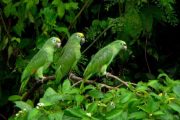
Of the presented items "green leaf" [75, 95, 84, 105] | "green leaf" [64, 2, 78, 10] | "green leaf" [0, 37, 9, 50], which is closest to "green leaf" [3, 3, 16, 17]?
"green leaf" [0, 37, 9, 50]

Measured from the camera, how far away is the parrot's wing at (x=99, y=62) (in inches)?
96.5

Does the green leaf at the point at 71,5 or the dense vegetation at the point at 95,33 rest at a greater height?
the green leaf at the point at 71,5

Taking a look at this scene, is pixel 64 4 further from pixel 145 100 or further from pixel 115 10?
pixel 145 100

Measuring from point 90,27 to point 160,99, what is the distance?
1.92 metres

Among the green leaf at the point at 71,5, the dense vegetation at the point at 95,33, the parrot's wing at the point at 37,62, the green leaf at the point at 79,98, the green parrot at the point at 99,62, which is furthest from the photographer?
the green leaf at the point at 71,5

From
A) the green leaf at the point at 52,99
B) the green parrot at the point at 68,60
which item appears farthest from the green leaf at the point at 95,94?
the green parrot at the point at 68,60

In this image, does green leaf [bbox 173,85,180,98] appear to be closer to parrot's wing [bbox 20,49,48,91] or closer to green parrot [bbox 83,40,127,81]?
green parrot [bbox 83,40,127,81]

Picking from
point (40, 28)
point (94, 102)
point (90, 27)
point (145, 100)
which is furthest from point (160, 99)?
point (40, 28)

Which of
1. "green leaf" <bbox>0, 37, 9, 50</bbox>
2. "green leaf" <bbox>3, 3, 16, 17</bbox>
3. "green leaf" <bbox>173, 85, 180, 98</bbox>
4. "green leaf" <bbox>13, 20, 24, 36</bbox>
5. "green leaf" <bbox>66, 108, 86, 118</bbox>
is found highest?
"green leaf" <bbox>3, 3, 16, 17</bbox>

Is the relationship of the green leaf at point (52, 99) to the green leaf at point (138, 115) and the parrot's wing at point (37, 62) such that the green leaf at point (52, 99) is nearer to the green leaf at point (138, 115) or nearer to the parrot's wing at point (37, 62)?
the green leaf at point (138, 115)

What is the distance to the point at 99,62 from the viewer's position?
8.10 feet

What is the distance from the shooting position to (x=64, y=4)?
3623mm

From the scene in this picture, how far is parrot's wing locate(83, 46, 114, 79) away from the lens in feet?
8.04

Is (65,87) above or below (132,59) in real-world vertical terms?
above
